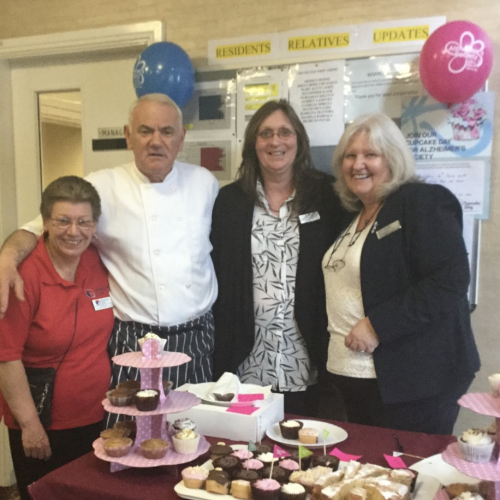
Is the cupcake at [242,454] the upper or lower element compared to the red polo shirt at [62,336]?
lower

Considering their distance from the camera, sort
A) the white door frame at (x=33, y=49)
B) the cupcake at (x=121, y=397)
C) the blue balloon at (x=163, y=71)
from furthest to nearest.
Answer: the white door frame at (x=33, y=49)
the blue balloon at (x=163, y=71)
the cupcake at (x=121, y=397)

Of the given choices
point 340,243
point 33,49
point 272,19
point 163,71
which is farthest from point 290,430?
point 33,49

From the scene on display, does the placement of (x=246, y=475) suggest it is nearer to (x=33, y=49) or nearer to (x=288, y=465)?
(x=288, y=465)

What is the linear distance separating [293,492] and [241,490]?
11 centimetres

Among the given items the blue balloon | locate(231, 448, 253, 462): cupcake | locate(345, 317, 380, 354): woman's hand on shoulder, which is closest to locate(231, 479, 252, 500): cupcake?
locate(231, 448, 253, 462): cupcake

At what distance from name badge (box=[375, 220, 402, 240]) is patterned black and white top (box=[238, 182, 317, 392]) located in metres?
0.37

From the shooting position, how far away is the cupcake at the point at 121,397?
1299 mm

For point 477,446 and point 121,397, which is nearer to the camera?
point 477,446

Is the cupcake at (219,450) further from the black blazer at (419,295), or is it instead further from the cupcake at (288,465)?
the black blazer at (419,295)

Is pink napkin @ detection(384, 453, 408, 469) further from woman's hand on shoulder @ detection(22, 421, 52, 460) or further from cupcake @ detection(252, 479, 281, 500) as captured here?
woman's hand on shoulder @ detection(22, 421, 52, 460)

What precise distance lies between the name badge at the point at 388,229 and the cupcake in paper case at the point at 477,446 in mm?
783

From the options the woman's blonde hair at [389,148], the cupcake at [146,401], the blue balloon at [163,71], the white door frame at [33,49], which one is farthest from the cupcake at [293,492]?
the white door frame at [33,49]

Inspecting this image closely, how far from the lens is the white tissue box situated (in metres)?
1.42

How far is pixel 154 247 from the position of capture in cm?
188
